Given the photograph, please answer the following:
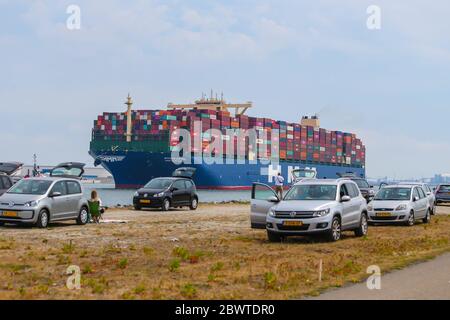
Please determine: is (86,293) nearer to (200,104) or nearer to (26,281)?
(26,281)

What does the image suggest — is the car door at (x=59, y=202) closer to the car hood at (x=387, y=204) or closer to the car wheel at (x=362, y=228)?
the car wheel at (x=362, y=228)

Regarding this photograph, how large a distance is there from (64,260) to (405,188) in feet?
52.0

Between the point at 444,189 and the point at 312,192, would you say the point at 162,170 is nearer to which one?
the point at 444,189

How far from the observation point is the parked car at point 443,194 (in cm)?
4197

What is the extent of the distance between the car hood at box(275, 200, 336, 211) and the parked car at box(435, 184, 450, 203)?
27.9 meters

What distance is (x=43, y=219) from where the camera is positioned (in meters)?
19.6

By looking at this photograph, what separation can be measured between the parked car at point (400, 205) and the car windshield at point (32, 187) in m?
11.6

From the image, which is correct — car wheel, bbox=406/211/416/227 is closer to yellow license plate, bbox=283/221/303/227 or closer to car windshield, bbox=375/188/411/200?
car windshield, bbox=375/188/411/200

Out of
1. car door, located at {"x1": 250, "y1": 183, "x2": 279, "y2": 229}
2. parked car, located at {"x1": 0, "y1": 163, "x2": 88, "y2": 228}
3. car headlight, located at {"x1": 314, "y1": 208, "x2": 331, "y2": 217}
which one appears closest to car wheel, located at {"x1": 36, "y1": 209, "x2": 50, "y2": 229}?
parked car, located at {"x1": 0, "y1": 163, "x2": 88, "y2": 228}

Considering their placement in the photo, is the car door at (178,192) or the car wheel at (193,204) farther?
the car wheel at (193,204)

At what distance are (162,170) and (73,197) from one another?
6464cm

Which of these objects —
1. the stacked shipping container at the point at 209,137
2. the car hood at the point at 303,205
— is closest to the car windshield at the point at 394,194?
the car hood at the point at 303,205
